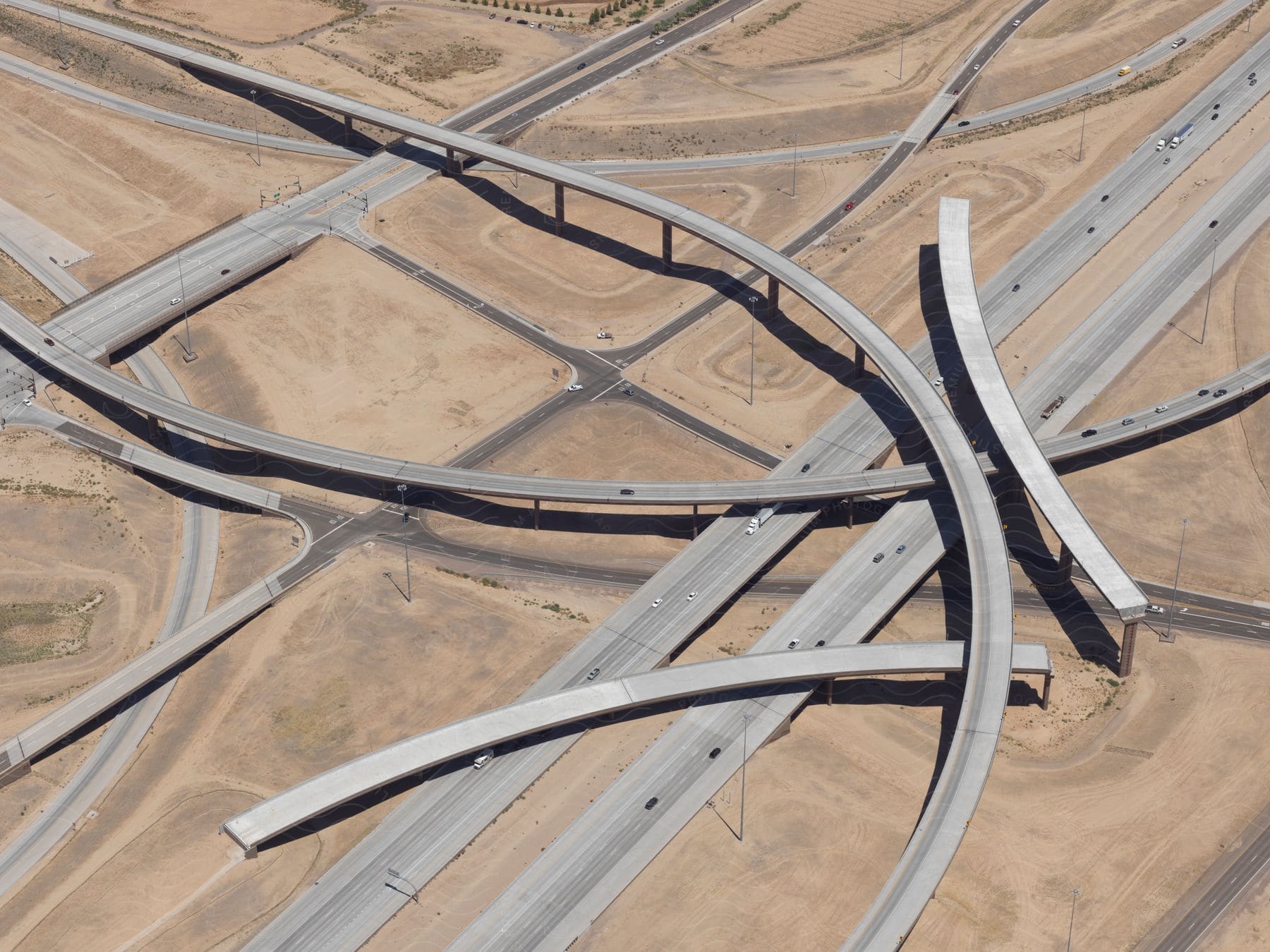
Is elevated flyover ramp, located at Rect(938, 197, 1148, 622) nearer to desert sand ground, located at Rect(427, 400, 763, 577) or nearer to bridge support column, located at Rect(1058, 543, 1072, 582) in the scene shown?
bridge support column, located at Rect(1058, 543, 1072, 582)

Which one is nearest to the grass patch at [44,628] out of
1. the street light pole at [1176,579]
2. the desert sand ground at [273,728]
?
the desert sand ground at [273,728]

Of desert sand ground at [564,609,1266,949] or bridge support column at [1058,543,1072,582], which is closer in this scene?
desert sand ground at [564,609,1266,949]

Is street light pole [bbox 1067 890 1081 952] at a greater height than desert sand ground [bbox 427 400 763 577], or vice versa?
desert sand ground [bbox 427 400 763 577]

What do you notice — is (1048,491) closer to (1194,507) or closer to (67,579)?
(1194,507)

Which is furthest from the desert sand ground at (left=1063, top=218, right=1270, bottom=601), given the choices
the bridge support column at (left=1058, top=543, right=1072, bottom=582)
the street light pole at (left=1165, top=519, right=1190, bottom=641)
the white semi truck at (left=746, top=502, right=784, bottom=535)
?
the white semi truck at (left=746, top=502, right=784, bottom=535)

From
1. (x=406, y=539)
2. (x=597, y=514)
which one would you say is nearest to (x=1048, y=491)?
(x=597, y=514)

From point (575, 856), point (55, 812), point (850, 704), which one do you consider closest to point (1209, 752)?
point (850, 704)

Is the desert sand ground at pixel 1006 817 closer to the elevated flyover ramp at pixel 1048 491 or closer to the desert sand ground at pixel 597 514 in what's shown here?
the elevated flyover ramp at pixel 1048 491

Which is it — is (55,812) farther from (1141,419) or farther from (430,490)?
(1141,419)
